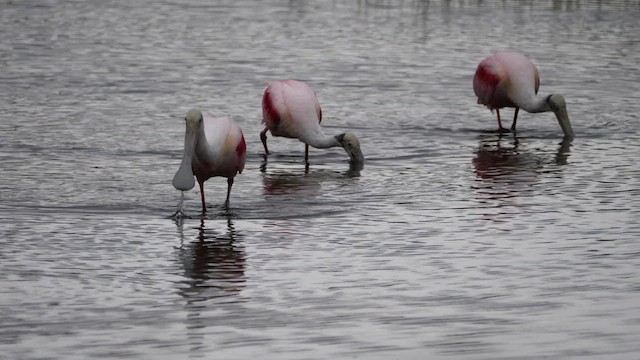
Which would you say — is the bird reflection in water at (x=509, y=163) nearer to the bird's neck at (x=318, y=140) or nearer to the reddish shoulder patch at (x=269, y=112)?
the bird's neck at (x=318, y=140)

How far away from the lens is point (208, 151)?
39.8 feet

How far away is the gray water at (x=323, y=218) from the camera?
28.8 feet

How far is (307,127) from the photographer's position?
49.4ft

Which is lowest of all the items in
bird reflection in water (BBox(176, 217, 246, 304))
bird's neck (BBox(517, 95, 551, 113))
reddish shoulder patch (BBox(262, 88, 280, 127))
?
bird's neck (BBox(517, 95, 551, 113))

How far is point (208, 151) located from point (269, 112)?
3.09m

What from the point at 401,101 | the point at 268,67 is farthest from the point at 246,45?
the point at 401,101

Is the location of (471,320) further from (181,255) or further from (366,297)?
(181,255)

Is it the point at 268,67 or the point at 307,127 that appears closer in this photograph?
the point at 307,127

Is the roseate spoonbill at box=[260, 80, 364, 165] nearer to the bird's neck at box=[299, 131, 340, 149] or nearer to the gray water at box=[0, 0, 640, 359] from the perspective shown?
the bird's neck at box=[299, 131, 340, 149]

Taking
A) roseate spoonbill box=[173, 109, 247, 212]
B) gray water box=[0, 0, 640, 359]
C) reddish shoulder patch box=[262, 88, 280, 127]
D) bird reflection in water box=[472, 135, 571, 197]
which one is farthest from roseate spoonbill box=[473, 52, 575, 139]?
roseate spoonbill box=[173, 109, 247, 212]

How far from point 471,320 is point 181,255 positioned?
7.97ft

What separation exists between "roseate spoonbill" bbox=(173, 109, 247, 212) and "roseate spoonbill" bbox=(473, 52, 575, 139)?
18.1 feet

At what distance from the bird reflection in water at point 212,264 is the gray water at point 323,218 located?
0.08ft

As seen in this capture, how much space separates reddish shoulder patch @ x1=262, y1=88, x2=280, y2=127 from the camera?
1508cm
